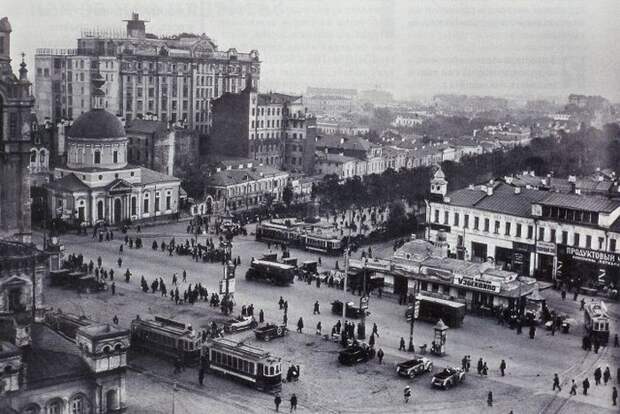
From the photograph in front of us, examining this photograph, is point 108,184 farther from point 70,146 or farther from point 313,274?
point 313,274

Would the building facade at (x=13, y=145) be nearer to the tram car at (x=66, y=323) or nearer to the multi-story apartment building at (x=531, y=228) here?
the tram car at (x=66, y=323)

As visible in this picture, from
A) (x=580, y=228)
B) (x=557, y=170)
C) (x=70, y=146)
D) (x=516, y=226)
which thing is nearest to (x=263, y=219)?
(x=70, y=146)

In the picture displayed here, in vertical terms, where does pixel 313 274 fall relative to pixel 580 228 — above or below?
below

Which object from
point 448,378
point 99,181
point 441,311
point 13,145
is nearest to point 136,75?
point 99,181

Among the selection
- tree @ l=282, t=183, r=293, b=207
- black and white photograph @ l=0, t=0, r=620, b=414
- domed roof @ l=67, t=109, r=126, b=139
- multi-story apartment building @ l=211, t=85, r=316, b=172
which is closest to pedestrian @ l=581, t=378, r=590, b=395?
black and white photograph @ l=0, t=0, r=620, b=414

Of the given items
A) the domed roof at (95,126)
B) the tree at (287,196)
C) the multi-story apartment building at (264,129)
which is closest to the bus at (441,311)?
the domed roof at (95,126)

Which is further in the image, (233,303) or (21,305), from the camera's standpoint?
(233,303)

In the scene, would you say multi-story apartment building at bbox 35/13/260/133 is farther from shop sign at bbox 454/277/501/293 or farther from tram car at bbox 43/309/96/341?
tram car at bbox 43/309/96/341
